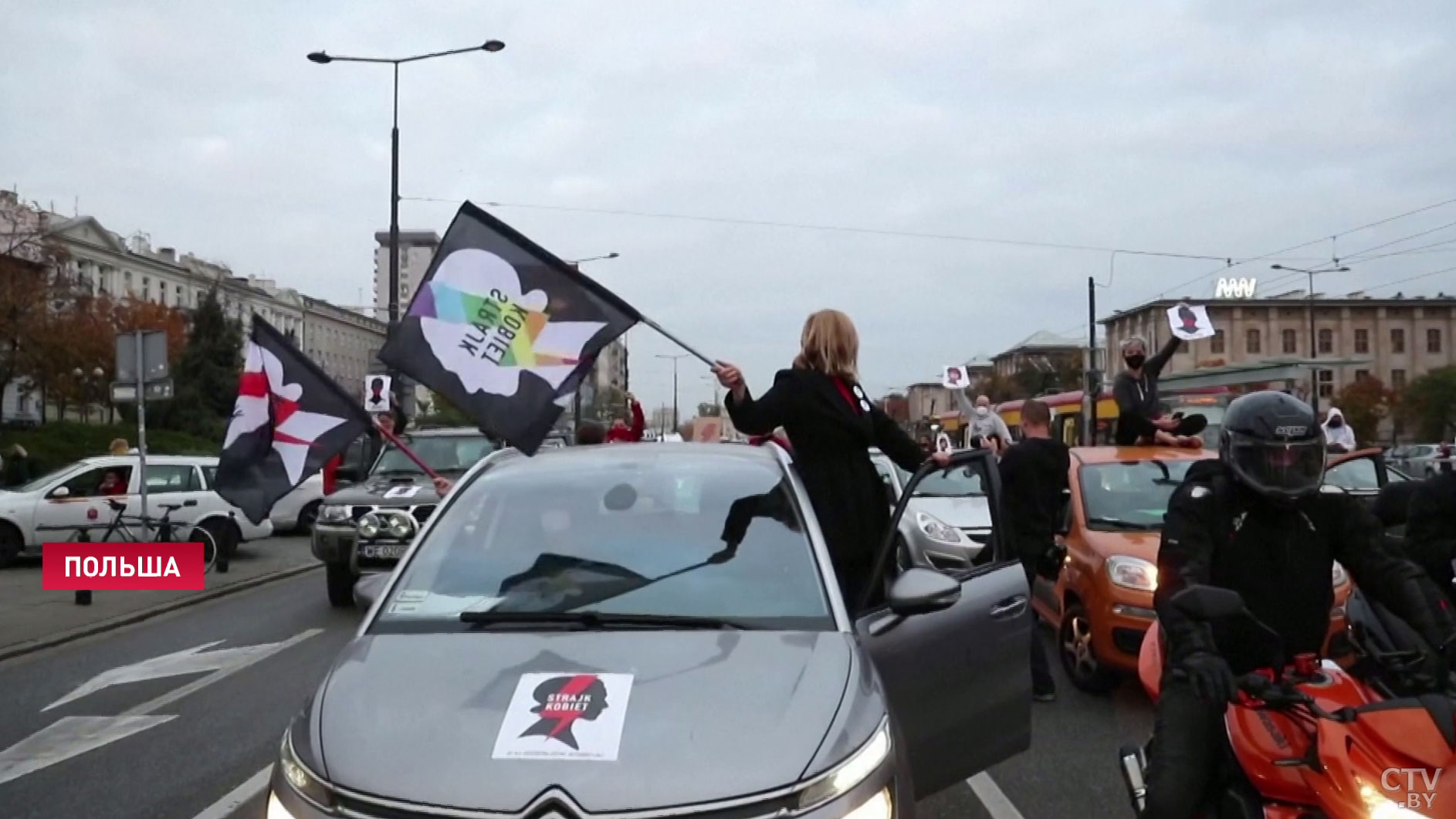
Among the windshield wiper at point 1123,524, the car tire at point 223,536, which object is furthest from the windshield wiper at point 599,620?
the car tire at point 223,536

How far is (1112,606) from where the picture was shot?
8023 mm

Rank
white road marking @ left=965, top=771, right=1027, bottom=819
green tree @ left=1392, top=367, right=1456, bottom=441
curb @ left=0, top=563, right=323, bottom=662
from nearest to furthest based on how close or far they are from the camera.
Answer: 1. white road marking @ left=965, top=771, right=1027, bottom=819
2. curb @ left=0, top=563, right=323, bottom=662
3. green tree @ left=1392, top=367, right=1456, bottom=441

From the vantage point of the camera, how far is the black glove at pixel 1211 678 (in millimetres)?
3309

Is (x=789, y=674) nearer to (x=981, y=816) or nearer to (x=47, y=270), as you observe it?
(x=981, y=816)

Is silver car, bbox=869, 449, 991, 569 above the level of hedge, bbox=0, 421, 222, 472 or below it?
below

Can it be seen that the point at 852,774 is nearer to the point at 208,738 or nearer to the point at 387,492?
the point at 208,738

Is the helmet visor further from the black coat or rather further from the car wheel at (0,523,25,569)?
the car wheel at (0,523,25,569)

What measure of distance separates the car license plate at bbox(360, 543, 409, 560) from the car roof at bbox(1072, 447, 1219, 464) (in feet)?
20.7

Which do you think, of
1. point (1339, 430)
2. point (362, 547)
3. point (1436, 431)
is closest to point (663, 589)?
point (362, 547)

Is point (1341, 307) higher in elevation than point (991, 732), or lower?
higher

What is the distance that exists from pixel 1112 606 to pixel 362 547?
7345mm

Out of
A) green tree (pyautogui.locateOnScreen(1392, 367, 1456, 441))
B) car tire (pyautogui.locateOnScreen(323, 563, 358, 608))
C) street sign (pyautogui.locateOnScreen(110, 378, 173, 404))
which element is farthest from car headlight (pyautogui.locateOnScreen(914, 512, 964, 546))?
green tree (pyautogui.locateOnScreen(1392, 367, 1456, 441))

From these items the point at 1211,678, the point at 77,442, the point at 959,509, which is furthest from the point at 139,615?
the point at 77,442

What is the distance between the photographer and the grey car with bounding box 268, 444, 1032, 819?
123 inches
